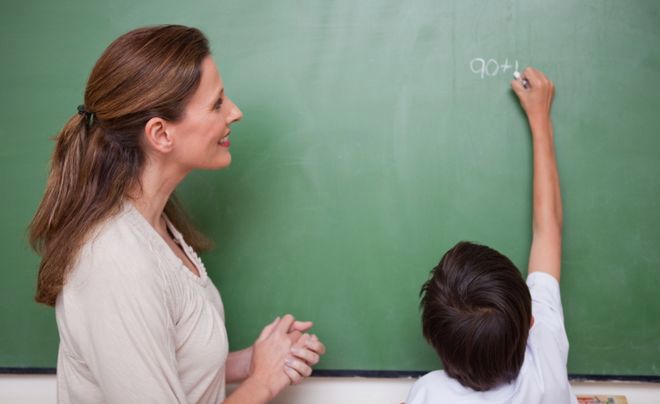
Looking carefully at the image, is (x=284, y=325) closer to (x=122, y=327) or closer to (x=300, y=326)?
(x=300, y=326)

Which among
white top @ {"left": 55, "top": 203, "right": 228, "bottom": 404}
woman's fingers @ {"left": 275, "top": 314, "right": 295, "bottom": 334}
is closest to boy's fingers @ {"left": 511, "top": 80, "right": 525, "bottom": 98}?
woman's fingers @ {"left": 275, "top": 314, "right": 295, "bottom": 334}

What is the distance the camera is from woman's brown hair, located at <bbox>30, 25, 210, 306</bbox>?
1.03 meters

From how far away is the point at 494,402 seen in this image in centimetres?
111

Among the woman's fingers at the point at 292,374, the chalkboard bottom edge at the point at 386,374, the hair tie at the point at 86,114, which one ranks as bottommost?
the chalkboard bottom edge at the point at 386,374

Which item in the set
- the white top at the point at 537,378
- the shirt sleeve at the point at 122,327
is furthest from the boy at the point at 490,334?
the shirt sleeve at the point at 122,327

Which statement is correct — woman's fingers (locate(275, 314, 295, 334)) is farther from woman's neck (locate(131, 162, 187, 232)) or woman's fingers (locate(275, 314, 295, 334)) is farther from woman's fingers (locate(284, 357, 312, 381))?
woman's neck (locate(131, 162, 187, 232))

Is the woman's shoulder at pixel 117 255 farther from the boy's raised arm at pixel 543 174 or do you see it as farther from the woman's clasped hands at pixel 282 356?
the boy's raised arm at pixel 543 174

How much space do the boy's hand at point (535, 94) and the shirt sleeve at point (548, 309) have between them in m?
0.37

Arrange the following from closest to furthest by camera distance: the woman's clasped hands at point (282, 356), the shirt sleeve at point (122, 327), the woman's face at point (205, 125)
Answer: the shirt sleeve at point (122, 327), the woman's face at point (205, 125), the woman's clasped hands at point (282, 356)

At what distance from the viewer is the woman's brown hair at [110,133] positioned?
103 centimetres

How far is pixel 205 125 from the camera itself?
1.12 metres

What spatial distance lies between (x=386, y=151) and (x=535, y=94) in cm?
37

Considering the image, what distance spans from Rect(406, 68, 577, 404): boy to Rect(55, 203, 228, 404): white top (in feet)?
1.52

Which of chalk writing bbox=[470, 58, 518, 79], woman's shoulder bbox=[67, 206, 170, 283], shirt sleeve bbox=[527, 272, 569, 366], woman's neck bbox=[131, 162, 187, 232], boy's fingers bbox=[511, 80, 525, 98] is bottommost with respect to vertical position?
shirt sleeve bbox=[527, 272, 569, 366]
